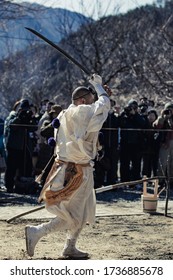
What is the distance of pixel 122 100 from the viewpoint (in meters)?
37.4

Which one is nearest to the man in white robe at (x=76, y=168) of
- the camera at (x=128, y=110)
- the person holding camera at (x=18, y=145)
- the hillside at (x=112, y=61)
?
the person holding camera at (x=18, y=145)

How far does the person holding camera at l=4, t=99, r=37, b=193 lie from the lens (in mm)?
13398

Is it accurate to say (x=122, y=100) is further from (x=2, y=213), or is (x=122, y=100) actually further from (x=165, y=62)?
(x=2, y=213)

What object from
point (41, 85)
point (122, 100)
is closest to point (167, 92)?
point (41, 85)

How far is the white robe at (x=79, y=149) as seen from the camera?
24.7 ft

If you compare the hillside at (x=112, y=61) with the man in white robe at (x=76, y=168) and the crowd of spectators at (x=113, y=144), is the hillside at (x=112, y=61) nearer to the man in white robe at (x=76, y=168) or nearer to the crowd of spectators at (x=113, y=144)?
Answer: the crowd of spectators at (x=113, y=144)

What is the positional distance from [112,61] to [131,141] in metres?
12.2

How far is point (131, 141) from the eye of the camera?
47.2ft

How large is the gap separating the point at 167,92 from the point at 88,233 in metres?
13.8

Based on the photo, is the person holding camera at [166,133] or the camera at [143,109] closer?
the person holding camera at [166,133]

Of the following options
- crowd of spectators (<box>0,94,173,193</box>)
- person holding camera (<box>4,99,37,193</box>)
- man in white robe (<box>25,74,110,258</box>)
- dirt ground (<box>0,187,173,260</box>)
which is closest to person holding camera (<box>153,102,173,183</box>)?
crowd of spectators (<box>0,94,173,193</box>)

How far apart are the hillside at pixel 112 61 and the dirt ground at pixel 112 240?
11.3 m

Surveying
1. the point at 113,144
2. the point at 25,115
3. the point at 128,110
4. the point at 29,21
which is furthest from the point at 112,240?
the point at 29,21

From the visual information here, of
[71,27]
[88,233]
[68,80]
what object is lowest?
[88,233]
